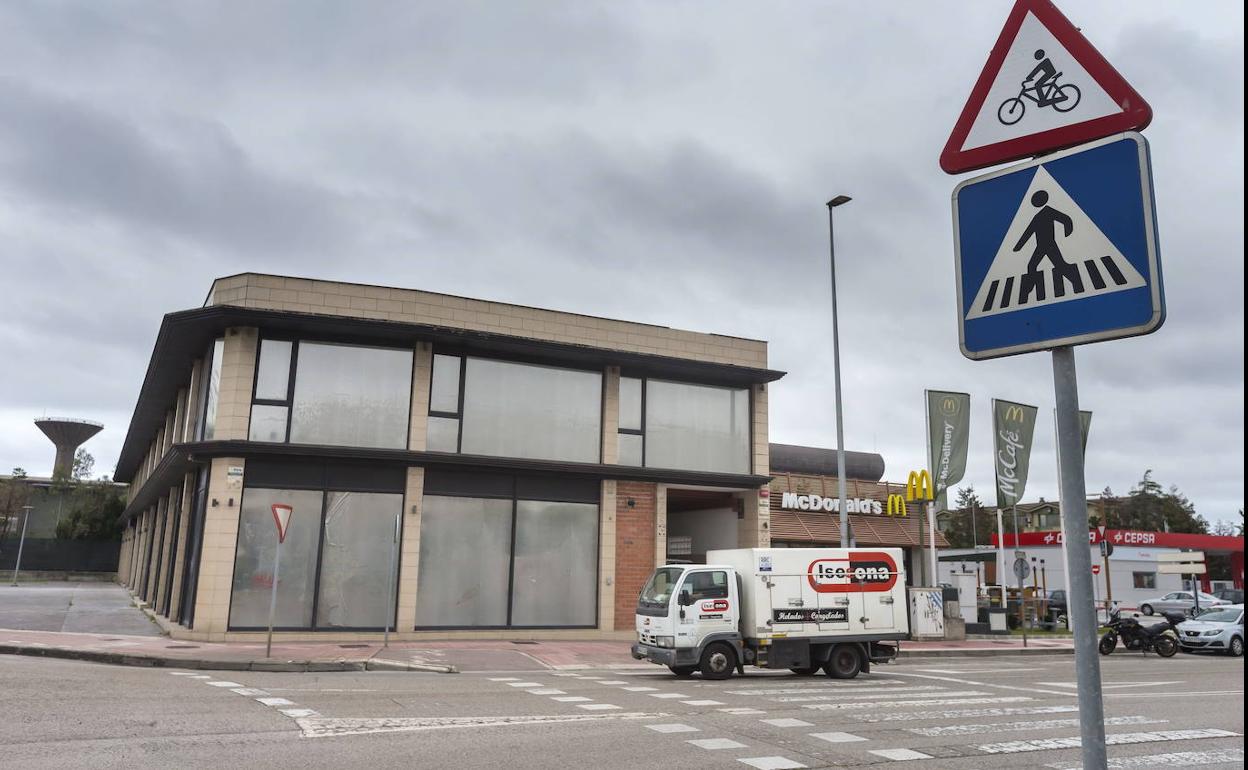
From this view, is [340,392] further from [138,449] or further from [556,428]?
[138,449]

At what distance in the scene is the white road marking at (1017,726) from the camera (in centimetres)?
1083

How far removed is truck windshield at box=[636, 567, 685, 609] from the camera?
55.5 feet

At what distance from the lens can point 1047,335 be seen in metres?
2.80

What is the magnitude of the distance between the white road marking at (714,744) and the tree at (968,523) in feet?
305

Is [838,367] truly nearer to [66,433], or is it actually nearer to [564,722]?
[564,722]

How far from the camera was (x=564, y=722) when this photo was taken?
10.6m

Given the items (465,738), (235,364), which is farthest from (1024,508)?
(465,738)

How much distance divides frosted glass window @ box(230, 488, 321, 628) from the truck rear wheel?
12.0m

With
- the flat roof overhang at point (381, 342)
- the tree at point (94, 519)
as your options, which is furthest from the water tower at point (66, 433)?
the flat roof overhang at point (381, 342)

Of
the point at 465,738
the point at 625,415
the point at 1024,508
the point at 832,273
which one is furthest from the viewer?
the point at 1024,508

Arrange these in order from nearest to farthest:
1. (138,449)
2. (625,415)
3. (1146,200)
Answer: (1146,200)
(625,415)
(138,449)

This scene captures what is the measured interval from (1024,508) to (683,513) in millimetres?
50057

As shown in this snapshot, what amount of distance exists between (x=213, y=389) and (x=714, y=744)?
703 inches

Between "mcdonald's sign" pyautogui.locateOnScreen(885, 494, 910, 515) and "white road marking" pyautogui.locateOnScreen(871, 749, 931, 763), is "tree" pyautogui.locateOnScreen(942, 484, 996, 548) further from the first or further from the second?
"white road marking" pyautogui.locateOnScreen(871, 749, 931, 763)
